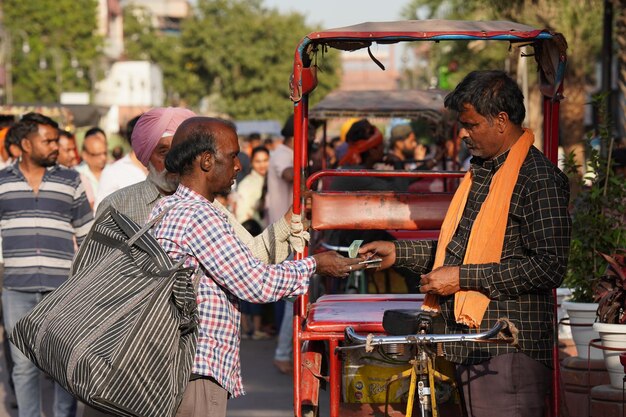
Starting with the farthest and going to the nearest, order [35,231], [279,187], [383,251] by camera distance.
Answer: [279,187] < [35,231] < [383,251]

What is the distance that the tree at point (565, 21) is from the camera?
19.8m

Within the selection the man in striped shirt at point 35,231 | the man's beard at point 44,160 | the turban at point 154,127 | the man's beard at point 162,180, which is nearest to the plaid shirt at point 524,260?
the man's beard at point 162,180

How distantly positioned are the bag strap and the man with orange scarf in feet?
3.47

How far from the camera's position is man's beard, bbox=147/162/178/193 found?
5.45 metres

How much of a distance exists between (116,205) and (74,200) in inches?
84.8

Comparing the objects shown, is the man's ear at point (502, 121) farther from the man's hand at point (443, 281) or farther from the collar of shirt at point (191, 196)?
the collar of shirt at point (191, 196)

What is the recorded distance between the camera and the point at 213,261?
168 inches

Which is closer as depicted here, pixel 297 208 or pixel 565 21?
pixel 297 208

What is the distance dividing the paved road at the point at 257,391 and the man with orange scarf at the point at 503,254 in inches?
158

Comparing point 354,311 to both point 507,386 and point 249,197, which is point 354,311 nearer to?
point 507,386

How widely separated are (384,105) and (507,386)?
8.23m

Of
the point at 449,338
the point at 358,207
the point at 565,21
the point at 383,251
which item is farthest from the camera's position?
the point at 565,21

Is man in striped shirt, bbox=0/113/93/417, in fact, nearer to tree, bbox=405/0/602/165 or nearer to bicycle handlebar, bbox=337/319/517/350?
bicycle handlebar, bbox=337/319/517/350

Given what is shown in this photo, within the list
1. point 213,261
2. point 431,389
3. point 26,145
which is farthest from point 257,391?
point 213,261
